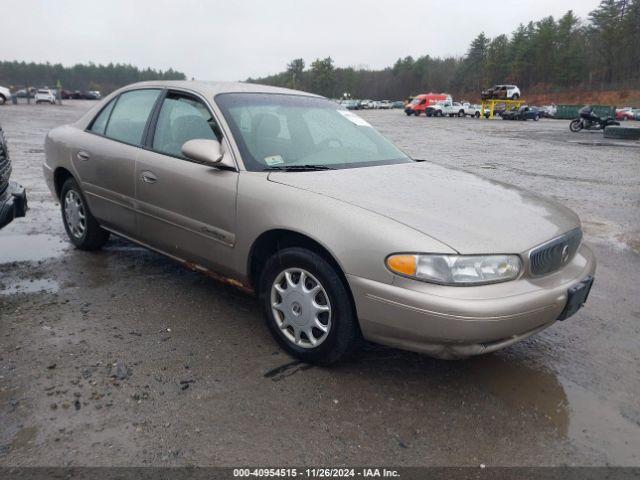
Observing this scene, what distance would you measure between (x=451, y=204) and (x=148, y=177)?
2171 millimetres

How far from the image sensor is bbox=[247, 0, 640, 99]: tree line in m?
79.1

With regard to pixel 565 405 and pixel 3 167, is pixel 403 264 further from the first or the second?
pixel 3 167

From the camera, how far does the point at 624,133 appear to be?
75.6 feet

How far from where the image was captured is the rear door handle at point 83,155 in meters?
4.42

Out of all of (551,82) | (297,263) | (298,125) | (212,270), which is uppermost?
(551,82)

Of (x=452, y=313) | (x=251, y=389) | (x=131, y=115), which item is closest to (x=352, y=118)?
(x=131, y=115)

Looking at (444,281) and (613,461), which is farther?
(444,281)

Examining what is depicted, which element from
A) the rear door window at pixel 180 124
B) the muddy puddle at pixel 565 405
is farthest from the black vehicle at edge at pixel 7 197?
the muddy puddle at pixel 565 405

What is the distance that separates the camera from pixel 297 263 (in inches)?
114

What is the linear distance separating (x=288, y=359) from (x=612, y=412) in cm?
173

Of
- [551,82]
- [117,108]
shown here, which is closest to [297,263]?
[117,108]

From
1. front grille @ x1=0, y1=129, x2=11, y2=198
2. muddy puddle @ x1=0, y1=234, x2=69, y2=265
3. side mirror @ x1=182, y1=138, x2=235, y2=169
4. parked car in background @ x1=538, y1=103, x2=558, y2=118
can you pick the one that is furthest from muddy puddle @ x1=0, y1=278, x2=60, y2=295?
parked car in background @ x1=538, y1=103, x2=558, y2=118

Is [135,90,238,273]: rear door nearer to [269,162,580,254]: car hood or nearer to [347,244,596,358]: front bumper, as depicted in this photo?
[269,162,580,254]: car hood

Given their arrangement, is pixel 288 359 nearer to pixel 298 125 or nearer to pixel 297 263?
pixel 297 263
